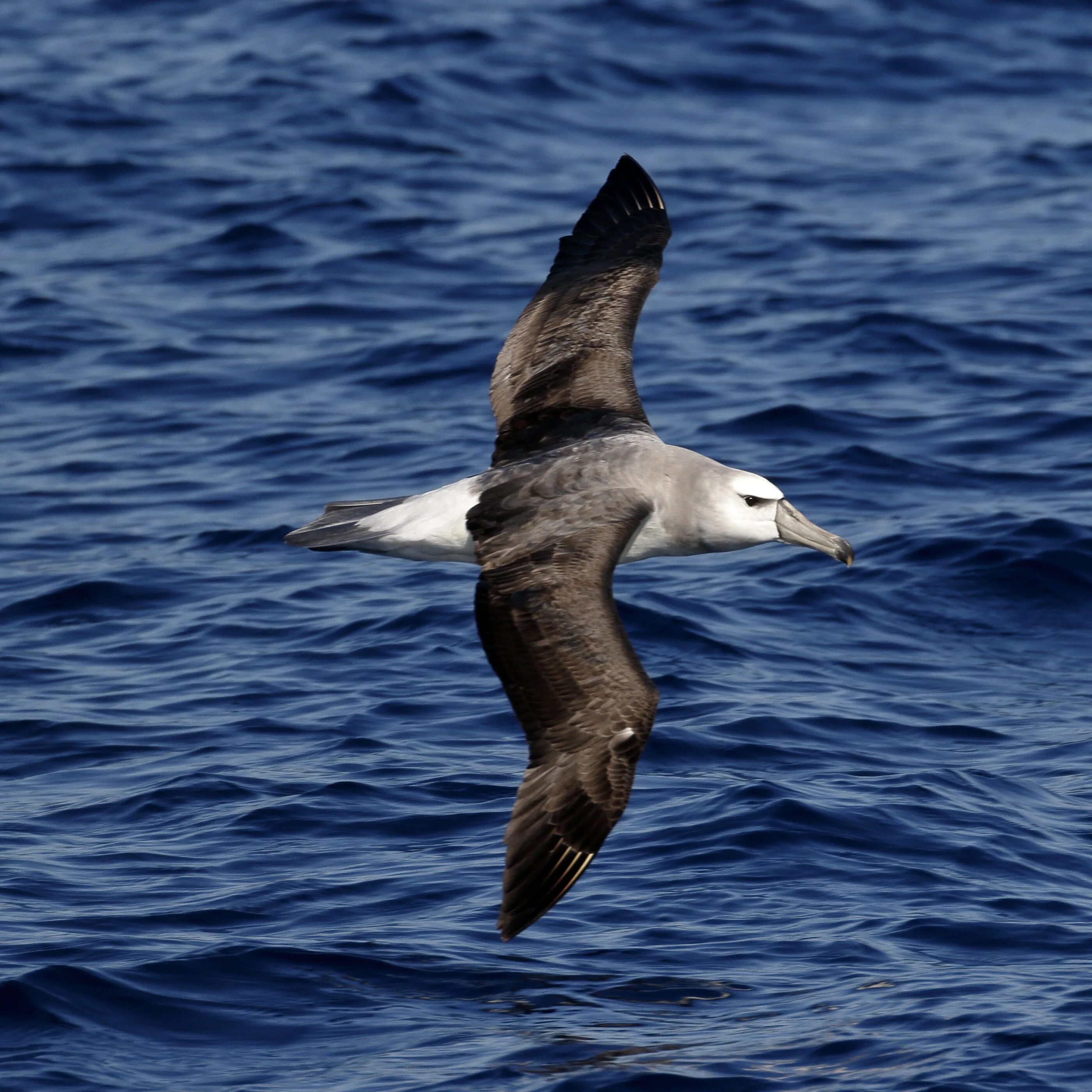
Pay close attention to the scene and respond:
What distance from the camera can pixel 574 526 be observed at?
8.27 meters

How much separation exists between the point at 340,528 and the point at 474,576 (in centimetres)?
323

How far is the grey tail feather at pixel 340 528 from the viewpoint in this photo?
350 inches

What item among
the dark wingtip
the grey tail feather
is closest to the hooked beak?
the grey tail feather

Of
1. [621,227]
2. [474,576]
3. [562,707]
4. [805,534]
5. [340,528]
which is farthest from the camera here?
[474,576]

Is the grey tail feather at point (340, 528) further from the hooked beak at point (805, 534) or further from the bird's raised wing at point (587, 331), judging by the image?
the hooked beak at point (805, 534)

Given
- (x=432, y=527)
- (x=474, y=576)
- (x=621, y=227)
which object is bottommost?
(x=474, y=576)

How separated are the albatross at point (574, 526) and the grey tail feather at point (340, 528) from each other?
14mm

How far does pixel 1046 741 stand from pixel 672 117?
12545mm

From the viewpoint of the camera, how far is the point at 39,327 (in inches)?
630

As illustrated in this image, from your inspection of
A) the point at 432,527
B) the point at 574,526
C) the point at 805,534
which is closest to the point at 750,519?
the point at 805,534

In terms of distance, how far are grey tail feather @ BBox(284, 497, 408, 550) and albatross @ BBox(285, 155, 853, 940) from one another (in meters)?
0.01

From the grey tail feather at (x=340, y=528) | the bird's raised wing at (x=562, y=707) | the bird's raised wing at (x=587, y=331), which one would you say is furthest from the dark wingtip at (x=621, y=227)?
the bird's raised wing at (x=562, y=707)

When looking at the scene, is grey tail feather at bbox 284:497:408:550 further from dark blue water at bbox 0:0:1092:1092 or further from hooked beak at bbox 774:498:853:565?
hooked beak at bbox 774:498:853:565

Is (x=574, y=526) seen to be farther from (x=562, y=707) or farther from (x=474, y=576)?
(x=474, y=576)
